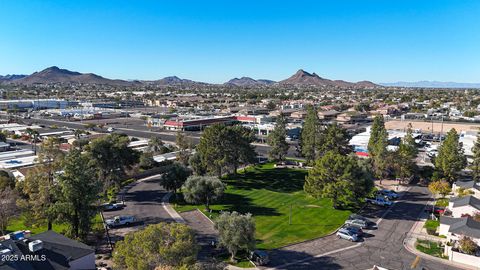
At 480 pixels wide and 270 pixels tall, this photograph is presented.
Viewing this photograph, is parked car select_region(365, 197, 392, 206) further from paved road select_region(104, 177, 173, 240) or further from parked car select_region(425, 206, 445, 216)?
paved road select_region(104, 177, 173, 240)

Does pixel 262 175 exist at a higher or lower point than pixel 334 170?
lower

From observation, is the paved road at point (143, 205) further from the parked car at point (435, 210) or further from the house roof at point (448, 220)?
the parked car at point (435, 210)

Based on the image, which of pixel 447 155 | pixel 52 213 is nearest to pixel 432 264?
pixel 447 155

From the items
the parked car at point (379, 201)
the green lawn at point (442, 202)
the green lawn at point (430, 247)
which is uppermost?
the parked car at point (379, 201)

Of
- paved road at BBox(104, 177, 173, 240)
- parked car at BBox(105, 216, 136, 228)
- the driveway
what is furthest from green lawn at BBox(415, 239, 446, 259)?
parked car at BBox(105, 216, 136, 228)

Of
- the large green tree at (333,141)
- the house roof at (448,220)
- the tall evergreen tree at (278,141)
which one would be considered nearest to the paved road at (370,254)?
the house roof at (448,220)

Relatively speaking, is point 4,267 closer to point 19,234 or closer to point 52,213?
point 19,234

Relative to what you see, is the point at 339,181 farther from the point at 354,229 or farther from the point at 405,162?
the point at 405,162
